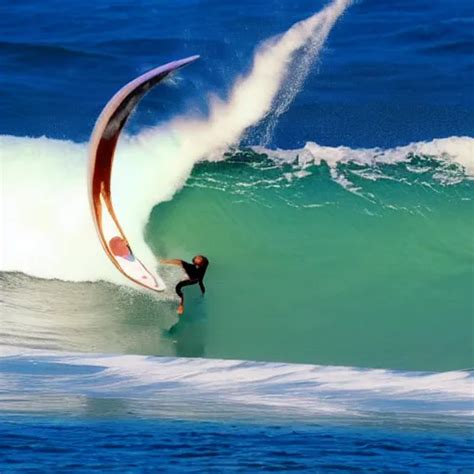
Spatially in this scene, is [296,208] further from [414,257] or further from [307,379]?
[307,379]

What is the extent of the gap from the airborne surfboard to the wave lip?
79cm

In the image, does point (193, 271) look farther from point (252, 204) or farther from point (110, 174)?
point (252, 204)

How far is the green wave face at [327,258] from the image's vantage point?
24.2 ft

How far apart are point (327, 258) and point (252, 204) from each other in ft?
2.36

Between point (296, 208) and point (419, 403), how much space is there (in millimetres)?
2480

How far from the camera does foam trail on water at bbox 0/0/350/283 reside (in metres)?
8.08

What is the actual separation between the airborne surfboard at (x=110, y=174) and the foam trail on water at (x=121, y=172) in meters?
0.28

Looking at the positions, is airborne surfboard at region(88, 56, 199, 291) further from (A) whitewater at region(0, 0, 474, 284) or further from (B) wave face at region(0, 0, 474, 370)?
(A) whitewater at region(0, 0, 474, 284)

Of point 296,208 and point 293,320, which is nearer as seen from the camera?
point 293,320

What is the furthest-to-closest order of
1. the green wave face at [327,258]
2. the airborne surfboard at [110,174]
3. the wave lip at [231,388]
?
the airborne surfboard at [110,174] → the green wave face at [327,258] → the wave lip at [231,388]

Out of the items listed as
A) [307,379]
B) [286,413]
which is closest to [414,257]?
[307,379]

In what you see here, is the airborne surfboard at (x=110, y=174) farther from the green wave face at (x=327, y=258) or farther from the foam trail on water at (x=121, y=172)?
the green wave face at (x=327, y=258)

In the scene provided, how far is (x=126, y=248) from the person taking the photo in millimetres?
7621

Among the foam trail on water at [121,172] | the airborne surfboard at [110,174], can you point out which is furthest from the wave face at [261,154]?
the airborne surfboard at [110,174]
